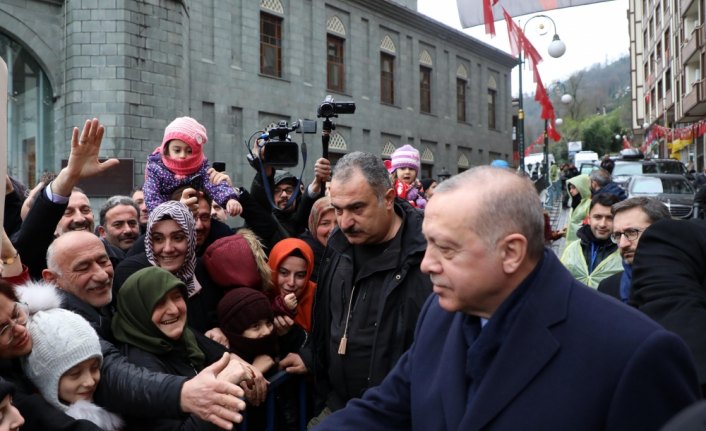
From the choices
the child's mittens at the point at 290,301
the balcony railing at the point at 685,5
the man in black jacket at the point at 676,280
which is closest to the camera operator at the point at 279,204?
the child's mittens at the point at 290,301

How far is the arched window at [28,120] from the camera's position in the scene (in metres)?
14.8

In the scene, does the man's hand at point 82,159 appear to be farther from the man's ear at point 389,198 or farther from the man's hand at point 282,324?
the man's ear at point 389,198

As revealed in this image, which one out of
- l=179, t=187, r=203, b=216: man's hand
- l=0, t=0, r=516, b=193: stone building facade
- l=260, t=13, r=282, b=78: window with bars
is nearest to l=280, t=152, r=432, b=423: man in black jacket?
l=179, t=187, r=203, b=216: man's hand

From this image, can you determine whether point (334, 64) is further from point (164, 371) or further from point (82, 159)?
point (164, 371)

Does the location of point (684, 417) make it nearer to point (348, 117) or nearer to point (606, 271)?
point (606, 271)

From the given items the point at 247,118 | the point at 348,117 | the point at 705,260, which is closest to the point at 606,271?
the point at 705,260

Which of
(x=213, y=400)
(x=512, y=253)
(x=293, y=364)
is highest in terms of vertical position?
(x=512, y=253)

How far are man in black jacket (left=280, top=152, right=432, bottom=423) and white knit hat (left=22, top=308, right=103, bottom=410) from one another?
1334mm

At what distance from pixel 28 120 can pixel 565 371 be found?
51.2 ft

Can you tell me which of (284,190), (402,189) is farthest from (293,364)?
(402,189)

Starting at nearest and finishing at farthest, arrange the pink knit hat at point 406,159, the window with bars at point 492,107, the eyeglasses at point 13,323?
the eyeglasses at point 13,323 → the pink knit hat at point 406,159 → the window with bars at point 492,107

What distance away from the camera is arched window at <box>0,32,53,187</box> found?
14781mm

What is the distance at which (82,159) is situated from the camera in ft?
12.1

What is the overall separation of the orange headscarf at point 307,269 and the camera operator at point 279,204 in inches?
31.7
